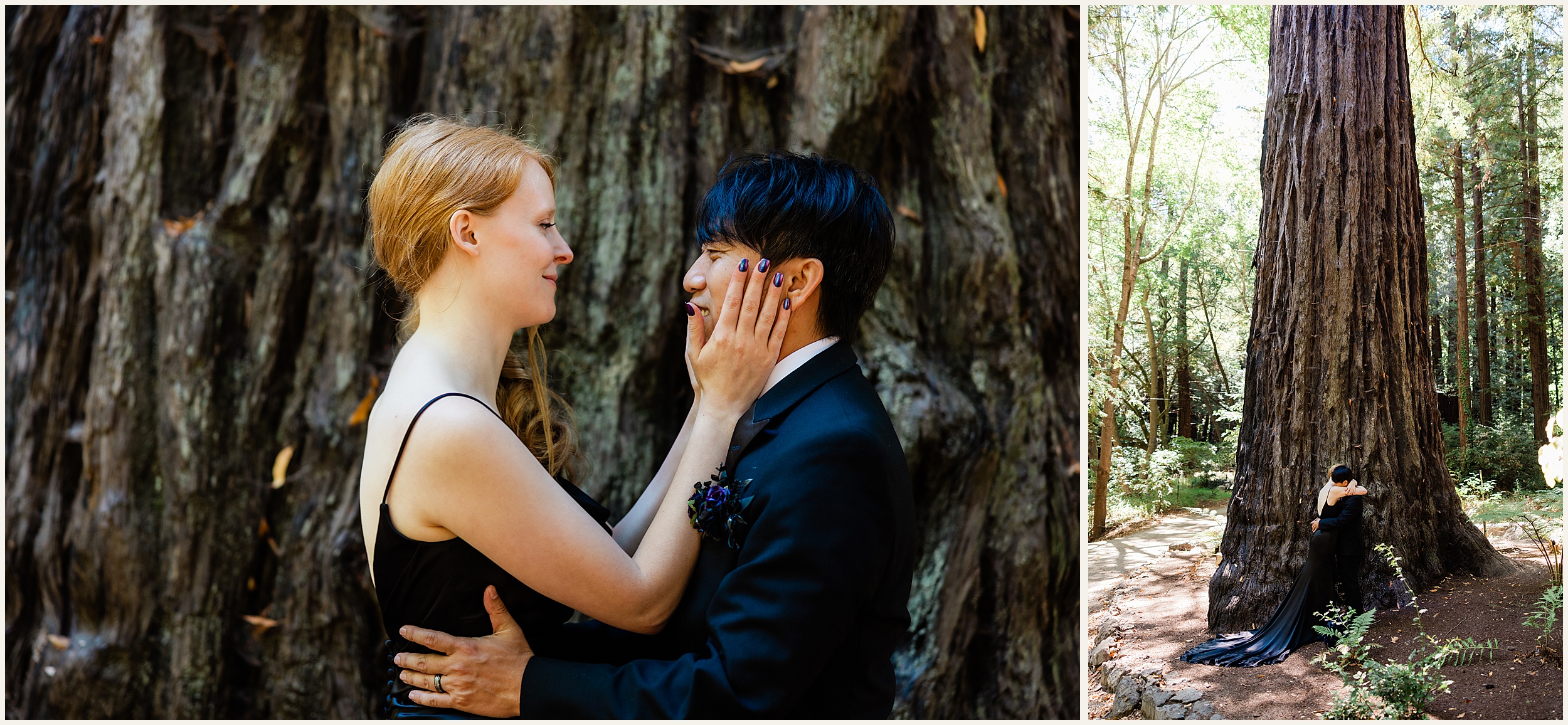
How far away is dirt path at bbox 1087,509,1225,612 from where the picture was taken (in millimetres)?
2639

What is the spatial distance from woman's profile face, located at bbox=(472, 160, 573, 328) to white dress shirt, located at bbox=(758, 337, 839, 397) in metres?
0.51

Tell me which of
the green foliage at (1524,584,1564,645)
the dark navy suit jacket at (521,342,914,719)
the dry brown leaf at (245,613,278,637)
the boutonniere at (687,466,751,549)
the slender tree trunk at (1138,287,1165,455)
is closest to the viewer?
the dark navy suit jacket at (521,342,914,719)

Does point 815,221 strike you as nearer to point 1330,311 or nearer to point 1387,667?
point 1330,311

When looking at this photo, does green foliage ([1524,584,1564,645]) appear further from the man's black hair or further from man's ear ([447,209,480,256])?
man's ear ([447,209,480,256])

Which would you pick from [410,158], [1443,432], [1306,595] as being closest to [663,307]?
[410,158]

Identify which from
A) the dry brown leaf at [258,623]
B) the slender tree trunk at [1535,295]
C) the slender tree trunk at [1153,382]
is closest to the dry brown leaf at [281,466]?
the dry brown leaf at [258,623]

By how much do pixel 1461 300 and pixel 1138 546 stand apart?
3.87 ft

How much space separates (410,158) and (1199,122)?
236cm

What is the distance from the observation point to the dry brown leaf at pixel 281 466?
2.56m

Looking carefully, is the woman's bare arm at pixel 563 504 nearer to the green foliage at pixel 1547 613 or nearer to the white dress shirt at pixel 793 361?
the white dress shirt at pixel 793 361

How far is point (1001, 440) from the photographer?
8.41ft

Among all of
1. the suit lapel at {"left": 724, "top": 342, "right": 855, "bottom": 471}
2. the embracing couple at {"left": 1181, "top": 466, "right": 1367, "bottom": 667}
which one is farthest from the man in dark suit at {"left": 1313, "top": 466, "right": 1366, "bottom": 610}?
the suit lapel at {"left": 724, "top": 342, "right": 855, "bottom": 471}

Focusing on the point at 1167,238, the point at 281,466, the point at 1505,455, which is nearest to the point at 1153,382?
the point at 1167,238

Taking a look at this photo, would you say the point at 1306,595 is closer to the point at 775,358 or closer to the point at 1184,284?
the point at 1184,284
